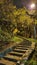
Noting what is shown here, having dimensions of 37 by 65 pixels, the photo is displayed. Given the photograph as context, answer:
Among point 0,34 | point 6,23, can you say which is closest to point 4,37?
point 0,34

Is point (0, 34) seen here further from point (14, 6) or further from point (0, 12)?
point (14, 6)

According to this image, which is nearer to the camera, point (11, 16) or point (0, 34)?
point (0, 34)

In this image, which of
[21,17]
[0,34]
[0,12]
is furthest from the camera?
[21,17]

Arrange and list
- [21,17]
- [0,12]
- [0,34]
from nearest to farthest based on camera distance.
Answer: [0,34], [0,12], [21,17]

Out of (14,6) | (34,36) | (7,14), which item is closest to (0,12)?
(7,14)

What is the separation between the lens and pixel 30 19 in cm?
532

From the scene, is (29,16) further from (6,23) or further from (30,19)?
(6,23)

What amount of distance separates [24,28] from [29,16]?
21.6 inches

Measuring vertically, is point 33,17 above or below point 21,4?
below

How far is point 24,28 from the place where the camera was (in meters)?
5.38

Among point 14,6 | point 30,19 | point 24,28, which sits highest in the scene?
point 14,6

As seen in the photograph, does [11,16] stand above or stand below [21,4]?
below

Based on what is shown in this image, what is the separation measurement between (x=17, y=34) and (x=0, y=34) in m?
1.01

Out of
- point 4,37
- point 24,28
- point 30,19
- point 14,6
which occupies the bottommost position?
point 4,37
